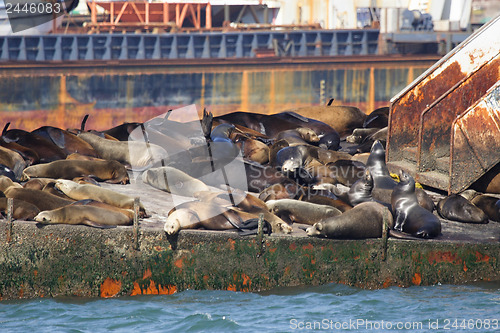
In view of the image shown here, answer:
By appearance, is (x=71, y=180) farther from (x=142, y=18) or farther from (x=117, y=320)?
(x=142, y=18)

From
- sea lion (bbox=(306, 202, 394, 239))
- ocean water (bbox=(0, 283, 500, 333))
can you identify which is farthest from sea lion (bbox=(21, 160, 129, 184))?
sea lion (bbox=(306, 202, 394, 239))

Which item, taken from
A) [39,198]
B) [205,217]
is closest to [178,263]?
[205,217]

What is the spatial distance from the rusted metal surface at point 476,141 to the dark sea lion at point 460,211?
0.48 meters

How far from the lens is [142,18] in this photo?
101 feet

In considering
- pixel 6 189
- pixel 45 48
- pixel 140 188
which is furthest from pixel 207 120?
pixel 45 48

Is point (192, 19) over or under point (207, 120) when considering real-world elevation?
over

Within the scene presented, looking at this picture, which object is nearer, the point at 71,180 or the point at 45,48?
the point at 71,180

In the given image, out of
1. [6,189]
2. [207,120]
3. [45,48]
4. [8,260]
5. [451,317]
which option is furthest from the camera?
[45,48]

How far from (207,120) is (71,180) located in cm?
280

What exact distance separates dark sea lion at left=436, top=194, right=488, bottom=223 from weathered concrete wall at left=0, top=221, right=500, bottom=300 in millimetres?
604

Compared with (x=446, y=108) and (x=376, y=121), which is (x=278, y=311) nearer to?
(x=446, y=108)

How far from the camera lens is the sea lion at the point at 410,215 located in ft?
22.1

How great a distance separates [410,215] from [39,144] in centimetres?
547

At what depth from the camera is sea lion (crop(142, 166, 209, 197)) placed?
26.3 feet
